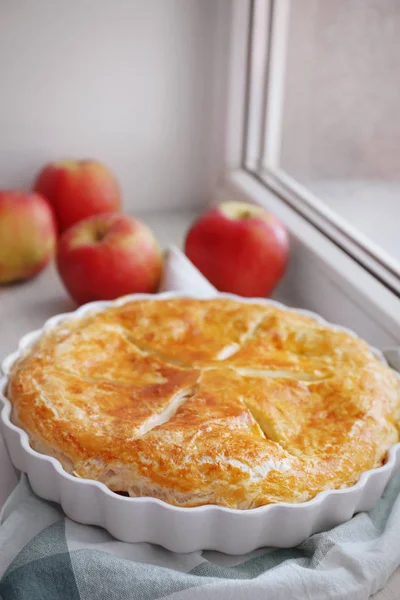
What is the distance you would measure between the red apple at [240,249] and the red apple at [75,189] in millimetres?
225

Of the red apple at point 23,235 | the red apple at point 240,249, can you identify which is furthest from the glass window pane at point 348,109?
the red apple at point 23,235

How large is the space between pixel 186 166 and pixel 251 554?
984 millimetres

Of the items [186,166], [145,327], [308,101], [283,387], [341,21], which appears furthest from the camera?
[186,166]

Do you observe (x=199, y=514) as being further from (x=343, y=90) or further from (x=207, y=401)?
(x=343, y=90)

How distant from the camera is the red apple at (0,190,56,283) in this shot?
1.26 m

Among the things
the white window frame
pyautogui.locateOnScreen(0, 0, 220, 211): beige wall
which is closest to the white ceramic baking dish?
the white window frame

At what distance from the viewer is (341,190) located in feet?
4.49

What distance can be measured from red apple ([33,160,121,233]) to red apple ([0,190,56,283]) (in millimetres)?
86

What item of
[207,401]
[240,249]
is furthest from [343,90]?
[207,401]

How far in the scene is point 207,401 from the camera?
2.81 feet

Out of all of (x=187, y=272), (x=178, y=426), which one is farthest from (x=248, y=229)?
(x=178, y=426)

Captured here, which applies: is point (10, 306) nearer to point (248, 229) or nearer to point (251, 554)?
point (248, 229)

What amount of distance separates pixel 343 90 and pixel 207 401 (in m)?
0.71

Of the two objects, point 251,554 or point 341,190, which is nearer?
point 251,554
